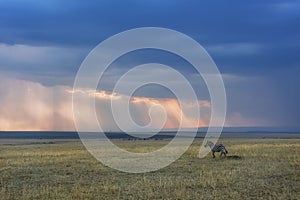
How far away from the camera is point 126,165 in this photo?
27250 millimetres

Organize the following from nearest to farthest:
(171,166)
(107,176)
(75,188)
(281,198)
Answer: (281,198), (75,188), (107,176), (171,166)

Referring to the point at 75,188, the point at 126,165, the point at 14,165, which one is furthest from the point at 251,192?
the point at 14,165

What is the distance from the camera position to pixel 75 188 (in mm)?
17781

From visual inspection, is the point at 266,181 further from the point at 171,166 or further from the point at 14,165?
the point at 14,165

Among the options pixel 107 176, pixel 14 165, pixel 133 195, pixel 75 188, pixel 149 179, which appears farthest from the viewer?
pixel 14 165

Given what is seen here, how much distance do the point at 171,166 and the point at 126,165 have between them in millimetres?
2968

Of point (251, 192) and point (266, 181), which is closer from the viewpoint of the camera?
point (251, 192)

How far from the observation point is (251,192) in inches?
660

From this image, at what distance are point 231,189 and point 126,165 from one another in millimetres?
11011

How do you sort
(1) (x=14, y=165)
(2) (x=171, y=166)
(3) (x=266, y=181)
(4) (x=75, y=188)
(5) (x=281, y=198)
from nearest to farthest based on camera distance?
(5) (x=281, y=198)
(4) (x=75, y=188)
(3) (x=266, y=181)
(2) (x=171, y=166)
(1) (x=14, y=165)

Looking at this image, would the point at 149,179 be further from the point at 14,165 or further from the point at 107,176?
the point at 14,165

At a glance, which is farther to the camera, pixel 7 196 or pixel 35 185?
pixel 35 185

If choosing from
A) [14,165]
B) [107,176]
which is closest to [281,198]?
[107,176]

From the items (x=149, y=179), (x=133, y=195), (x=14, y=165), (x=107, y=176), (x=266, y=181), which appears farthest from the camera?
(x=14, y=165)
